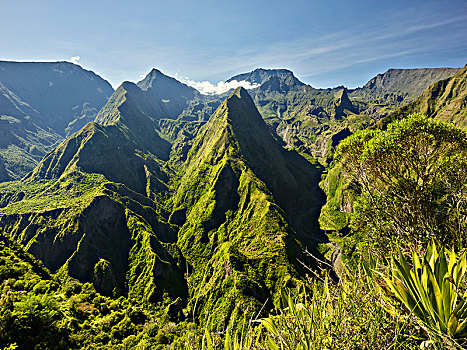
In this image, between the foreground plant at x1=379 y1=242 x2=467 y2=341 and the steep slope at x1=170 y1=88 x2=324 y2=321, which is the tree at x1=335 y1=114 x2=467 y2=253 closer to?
the foreground plant at x1=379 y1=242 x2=467 y2=341

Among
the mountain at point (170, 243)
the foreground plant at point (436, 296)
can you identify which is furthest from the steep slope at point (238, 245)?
the foreground plant at point (436, 296)

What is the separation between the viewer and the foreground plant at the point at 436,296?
4.57 metres

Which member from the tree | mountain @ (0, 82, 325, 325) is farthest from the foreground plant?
mountain @ (0, 82, 325, 325)

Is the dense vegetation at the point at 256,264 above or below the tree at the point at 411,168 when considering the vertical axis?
below

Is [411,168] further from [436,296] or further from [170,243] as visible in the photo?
[170,243]

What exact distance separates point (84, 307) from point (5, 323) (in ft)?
97.0

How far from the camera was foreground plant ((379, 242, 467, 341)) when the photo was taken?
180 inches

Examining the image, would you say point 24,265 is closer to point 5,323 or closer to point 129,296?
point 5,323

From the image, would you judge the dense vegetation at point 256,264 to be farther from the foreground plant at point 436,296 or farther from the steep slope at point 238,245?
the steep slope at point 238,245

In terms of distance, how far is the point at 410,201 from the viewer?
1616cm

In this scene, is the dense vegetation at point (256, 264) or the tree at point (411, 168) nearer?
the dense vegetation at point (256, 264)

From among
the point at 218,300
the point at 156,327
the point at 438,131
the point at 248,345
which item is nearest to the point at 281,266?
the point at 218,300

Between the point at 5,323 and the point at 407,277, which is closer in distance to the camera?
the point at 407,277

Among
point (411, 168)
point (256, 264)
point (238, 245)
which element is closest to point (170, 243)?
point (238, 245)
